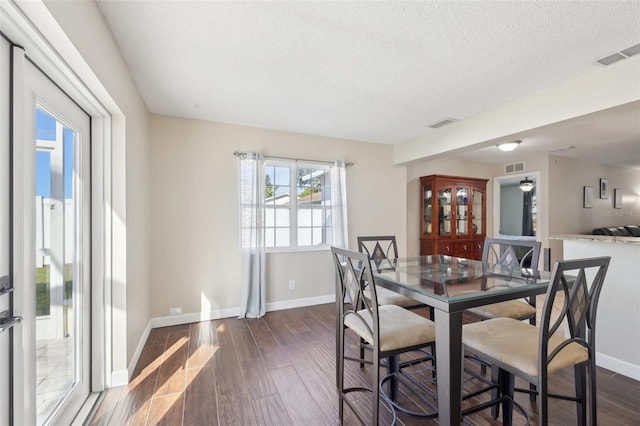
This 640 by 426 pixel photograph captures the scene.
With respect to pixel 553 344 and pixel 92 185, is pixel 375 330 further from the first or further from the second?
pixel 92 185

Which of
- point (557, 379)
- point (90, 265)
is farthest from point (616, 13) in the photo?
point (90, 265)

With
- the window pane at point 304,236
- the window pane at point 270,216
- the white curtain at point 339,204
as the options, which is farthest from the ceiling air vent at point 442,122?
the window pane at point 270,216

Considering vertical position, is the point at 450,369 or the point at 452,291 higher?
the point at 452,291

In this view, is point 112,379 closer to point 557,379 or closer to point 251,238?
point 251,238

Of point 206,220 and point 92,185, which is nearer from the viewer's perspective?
point 92,185

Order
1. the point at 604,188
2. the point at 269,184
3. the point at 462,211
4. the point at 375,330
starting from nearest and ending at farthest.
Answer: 1. the point at 375,330
2. the point at 269,184
3. the point at 462,211
4. the point at 604,188

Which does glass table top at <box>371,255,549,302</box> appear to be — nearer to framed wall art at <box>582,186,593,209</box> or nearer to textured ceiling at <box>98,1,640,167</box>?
textured ceiling at <box>98,1,640,167</box>

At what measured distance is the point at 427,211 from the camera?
5.18m

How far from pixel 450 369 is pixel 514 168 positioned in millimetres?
5649

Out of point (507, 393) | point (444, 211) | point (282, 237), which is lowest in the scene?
point (507, 393)

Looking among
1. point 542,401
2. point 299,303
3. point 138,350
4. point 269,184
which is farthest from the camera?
point 299,303

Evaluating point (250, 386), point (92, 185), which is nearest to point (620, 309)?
point (250, 386)

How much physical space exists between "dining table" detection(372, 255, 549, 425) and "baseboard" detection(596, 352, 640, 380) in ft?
3.85

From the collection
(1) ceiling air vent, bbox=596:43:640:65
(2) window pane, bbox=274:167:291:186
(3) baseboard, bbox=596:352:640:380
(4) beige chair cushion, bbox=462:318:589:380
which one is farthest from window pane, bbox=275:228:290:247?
(1) ceiling air vent, bbox=596:43:640:65
